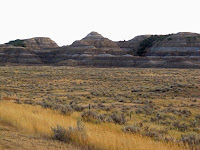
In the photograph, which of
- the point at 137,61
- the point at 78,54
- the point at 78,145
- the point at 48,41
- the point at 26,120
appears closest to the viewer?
the point at 78,145

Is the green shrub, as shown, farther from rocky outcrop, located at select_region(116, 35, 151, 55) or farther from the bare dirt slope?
rocky outcrop, located at select_region(116, 35, 151, 55)

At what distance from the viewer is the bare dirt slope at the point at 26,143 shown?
6.17 meters

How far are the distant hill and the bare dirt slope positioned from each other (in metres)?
85.8

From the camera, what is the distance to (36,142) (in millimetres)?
6633

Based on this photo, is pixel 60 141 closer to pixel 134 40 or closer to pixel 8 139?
pixel 8 139

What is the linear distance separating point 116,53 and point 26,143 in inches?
4219

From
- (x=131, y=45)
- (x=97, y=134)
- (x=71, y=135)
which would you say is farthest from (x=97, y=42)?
(x=71, y=135)

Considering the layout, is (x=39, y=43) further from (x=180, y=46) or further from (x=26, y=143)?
(x=26, y=143)

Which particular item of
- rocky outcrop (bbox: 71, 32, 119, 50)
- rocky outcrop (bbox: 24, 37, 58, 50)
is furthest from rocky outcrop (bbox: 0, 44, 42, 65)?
rocky outcrop (bbox: 71, 32, 119, 50)

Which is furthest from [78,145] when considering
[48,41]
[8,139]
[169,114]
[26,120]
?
[48,41]

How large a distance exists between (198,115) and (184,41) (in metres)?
93.2

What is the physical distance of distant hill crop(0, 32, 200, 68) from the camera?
93.4m

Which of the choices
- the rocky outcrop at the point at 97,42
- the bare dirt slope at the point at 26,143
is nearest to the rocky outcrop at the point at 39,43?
the rocky outcrop at the point at 97,42

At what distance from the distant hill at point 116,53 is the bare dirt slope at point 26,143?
281 feet
